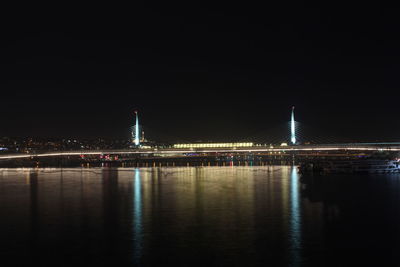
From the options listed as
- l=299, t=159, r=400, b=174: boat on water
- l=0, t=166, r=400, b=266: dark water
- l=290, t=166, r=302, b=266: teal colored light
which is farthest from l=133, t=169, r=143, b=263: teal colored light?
l=299, t=159, r=400, b=174: boat on water

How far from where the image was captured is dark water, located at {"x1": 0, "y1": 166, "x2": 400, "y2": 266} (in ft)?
36.8

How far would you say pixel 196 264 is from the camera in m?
10.6

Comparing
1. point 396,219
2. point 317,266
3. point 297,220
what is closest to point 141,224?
point 297,220

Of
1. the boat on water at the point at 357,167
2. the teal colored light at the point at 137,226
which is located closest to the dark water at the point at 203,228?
the teal colored light at the point at 137,226

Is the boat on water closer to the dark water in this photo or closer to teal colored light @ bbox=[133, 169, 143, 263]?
the dark water

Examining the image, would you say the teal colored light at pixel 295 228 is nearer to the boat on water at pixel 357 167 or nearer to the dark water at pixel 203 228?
the dark water at pixel 203 228

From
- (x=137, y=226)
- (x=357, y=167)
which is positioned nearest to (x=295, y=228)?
(x=137, y=226)

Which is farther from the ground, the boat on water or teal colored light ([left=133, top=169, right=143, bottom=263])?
the boat on water

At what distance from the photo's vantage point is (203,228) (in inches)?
567

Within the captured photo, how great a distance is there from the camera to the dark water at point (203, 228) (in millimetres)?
11203

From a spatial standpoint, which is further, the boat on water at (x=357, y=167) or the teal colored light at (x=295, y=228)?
the boat on water at (x=357, y=167)

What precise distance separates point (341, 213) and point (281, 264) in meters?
7.44

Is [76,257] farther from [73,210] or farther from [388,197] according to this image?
[388,197]

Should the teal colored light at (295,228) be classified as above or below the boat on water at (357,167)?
below
